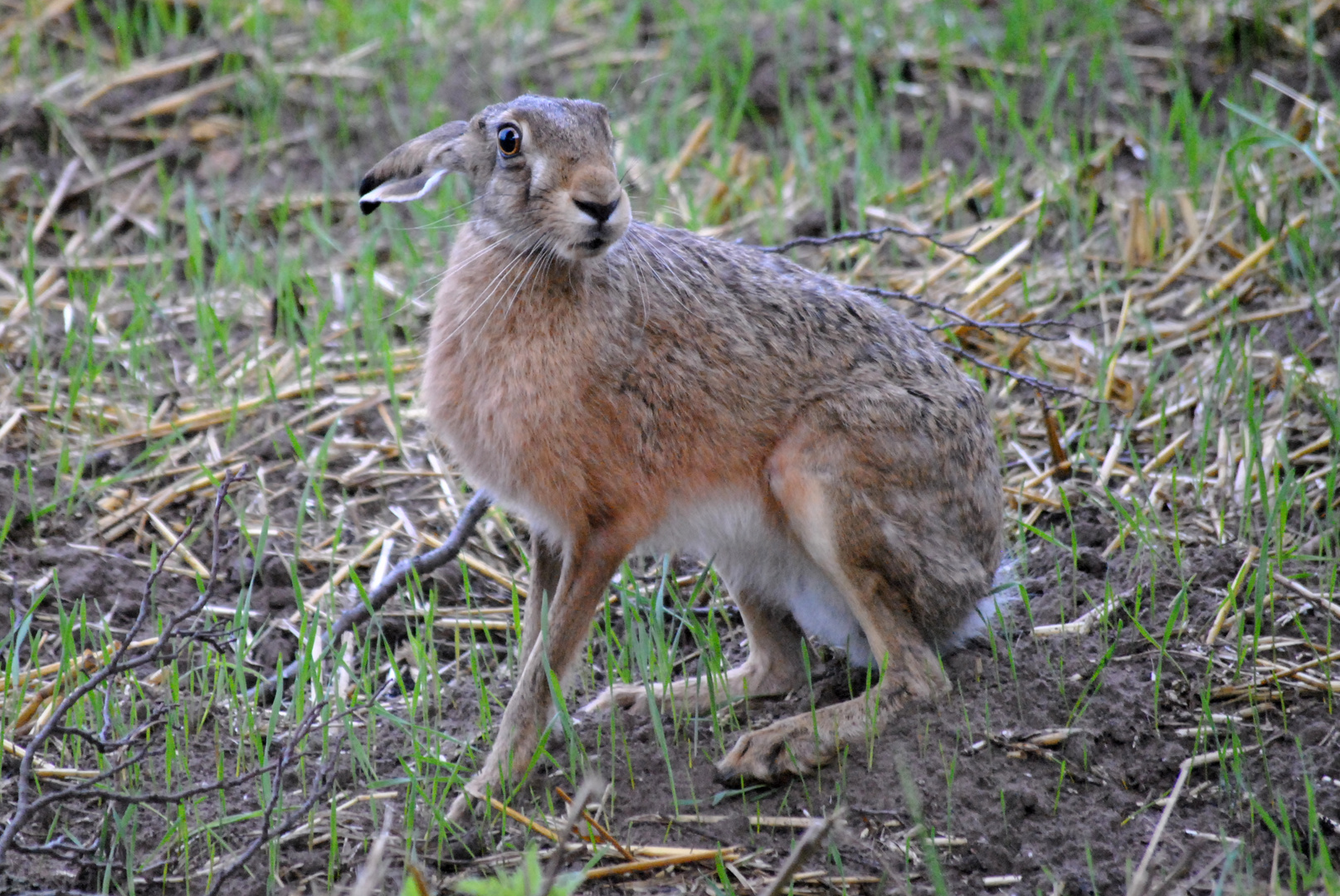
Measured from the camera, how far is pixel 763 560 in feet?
Answer: 13.4

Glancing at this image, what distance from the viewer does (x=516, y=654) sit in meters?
4.30

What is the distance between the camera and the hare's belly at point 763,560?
13.0ft

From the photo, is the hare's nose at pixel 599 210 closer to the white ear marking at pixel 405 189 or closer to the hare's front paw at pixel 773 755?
the white ear marking at pixel 405 189

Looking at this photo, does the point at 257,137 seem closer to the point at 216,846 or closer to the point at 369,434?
the point at 369,434

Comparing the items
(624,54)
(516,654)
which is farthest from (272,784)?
(624,54)

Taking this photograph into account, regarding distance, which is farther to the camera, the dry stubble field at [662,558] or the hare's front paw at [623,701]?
the hare's front paw at [623,701]

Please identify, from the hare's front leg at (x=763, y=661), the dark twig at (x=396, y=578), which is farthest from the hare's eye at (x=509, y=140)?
the hare's front leg at (x=763, y=661)

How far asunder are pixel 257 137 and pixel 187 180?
2.65ft

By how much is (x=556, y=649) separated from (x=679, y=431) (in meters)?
0.70

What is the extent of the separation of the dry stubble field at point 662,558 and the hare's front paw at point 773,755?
2.3 inches

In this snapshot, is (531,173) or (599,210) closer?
(599,210)

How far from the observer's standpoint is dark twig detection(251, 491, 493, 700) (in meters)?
4.04

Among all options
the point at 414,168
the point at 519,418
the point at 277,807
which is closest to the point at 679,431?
the point at 519,418

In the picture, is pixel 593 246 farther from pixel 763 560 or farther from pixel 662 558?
pixel 662 558
